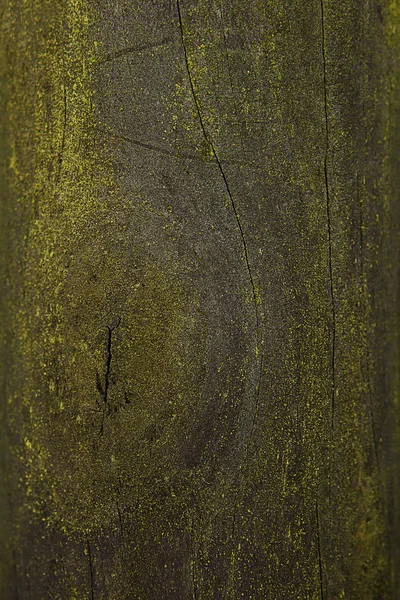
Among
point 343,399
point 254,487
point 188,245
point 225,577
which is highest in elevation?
point 188,245

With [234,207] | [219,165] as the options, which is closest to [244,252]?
[234,207]

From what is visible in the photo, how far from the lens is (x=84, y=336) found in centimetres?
129

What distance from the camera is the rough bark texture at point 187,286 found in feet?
4.14

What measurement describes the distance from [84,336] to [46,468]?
0.36 metres

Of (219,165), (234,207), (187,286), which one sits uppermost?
(219,165)

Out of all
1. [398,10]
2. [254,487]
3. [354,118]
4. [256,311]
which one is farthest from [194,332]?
[398,10]

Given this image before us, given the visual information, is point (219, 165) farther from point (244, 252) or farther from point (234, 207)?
point (244, 252)

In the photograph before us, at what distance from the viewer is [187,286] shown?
1275mm

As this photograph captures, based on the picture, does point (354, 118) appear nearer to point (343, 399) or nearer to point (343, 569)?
point (343, 399)

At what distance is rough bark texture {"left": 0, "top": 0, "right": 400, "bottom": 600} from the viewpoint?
4.14ft

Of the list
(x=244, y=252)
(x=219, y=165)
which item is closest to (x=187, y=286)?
(x=244, y=252)

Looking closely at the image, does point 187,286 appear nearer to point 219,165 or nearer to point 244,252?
point 244,252

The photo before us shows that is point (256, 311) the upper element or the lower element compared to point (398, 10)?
lower

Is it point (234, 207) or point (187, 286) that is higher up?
point (234, 207)
